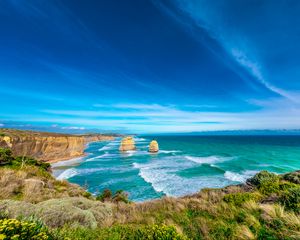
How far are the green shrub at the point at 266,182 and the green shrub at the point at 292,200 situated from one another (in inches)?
92.9

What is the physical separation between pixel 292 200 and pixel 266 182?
15.7 ft

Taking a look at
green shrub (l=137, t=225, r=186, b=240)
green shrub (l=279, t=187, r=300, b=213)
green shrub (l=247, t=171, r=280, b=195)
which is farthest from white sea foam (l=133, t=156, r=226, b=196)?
green shrub (l=137, t=225, r=186, b=240)

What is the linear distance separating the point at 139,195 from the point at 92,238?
19446 mm

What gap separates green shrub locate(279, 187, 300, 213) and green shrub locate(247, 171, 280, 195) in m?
2.36

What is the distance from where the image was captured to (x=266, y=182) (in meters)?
10.5

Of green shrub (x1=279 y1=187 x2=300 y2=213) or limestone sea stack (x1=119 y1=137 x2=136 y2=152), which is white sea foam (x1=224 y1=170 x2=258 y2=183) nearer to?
green shrub (x1=279 y1=187 x2=300 y2=213)

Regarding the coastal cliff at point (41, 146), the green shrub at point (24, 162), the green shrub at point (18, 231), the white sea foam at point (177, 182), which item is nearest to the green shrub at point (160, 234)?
the green shrub at point (18, 231)

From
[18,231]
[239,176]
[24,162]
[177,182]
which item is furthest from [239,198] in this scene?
[239,176]

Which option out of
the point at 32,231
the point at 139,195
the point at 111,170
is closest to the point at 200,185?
the point at 139,195

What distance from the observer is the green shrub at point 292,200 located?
18.6ft

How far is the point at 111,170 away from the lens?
3691 centimetres

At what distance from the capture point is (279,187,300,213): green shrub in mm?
5678

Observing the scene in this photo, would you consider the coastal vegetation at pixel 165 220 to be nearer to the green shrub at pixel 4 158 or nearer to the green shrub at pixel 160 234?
the green shrub at pixel 160 234

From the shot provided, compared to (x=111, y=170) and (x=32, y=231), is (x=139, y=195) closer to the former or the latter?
(x=111, y=170)
